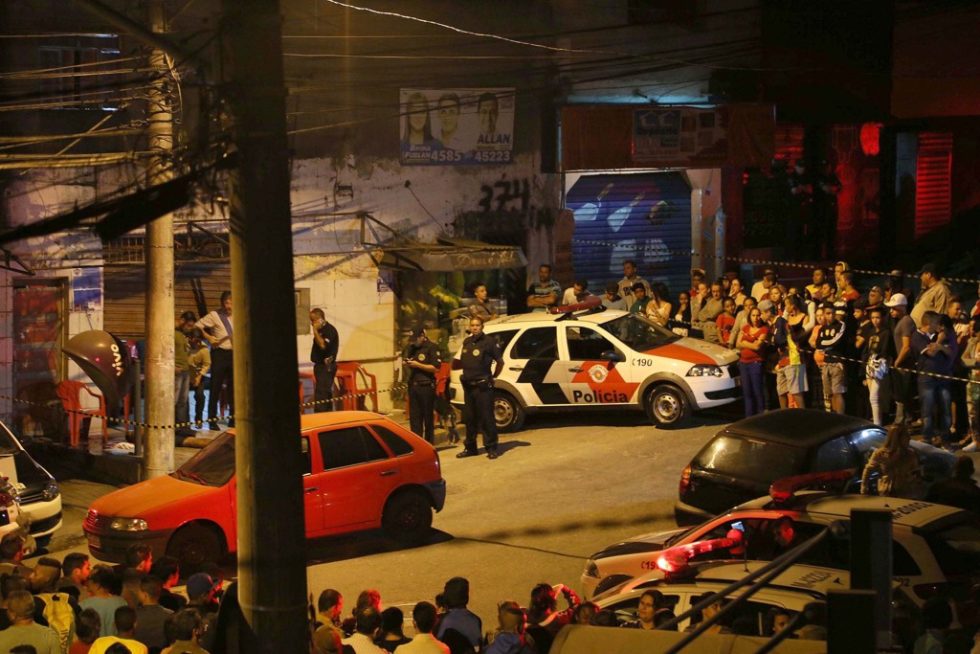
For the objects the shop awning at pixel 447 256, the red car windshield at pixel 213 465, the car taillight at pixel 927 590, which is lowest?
the car taillight at pixel 927 590

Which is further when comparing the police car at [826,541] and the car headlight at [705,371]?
the car headlight at [705,371]

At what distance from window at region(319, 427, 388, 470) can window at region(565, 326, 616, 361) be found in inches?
224

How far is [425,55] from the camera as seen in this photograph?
2381 cm

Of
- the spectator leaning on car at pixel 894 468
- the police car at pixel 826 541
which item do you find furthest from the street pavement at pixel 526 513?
the spectator leaning on car at pixel 894 468

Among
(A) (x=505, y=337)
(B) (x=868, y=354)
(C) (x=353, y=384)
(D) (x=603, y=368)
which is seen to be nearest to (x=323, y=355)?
(C) (x=353, y=384)

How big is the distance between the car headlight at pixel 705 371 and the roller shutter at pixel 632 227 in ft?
25.3

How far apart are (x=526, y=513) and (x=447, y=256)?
7.34 m

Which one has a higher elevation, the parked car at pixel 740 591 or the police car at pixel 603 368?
the police car at pixel 603 368

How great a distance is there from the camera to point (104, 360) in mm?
17688

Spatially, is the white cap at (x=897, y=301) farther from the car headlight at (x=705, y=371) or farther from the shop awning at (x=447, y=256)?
the shop awning at (x=447, y=256)

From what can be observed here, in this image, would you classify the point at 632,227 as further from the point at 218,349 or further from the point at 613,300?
the point at 218,349

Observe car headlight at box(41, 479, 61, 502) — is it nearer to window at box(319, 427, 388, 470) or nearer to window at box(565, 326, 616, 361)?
window at box(319, 427, 388, 470)

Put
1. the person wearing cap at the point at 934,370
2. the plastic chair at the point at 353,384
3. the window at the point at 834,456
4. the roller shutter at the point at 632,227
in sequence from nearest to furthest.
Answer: the window at the point at 834,456, the person wearing cap at the point at 934,370, the plastic chair at the point at 353,384, the roller shutter at the point at 632,227

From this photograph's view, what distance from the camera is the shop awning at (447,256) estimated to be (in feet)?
74.9
